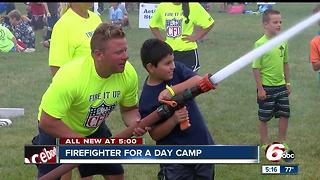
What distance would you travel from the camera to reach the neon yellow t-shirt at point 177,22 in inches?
291

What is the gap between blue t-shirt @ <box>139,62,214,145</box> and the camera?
399 centimetres

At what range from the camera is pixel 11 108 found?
8266 mm

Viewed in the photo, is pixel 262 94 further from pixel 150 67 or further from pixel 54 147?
pixel 54 147

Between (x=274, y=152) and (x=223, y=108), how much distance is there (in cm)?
476

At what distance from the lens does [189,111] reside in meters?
4.05

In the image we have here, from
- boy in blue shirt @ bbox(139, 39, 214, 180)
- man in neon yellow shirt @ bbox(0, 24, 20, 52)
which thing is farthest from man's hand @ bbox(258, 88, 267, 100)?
man in neon yellow shirt @ bbox(0, 24, 20, 52)

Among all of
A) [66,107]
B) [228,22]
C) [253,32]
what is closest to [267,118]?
[66,107]

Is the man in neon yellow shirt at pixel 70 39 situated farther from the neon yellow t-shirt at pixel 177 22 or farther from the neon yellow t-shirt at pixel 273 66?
the neon yellow t-shirt at pixel 177 22

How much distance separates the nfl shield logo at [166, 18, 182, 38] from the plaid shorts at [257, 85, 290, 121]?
1441 millimetres

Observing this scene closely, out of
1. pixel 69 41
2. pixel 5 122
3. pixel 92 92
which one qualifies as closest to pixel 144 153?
pixel 92 92

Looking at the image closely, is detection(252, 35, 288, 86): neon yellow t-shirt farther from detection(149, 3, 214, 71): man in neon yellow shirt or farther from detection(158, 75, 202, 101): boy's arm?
detection(158, 75, 202, 101): boy's arm

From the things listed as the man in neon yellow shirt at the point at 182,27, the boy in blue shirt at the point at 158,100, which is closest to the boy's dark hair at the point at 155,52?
the boy in blue shirt at the point at 158,100

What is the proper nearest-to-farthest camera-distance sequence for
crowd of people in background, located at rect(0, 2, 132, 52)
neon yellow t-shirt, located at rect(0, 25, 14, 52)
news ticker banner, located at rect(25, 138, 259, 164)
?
news ticker banner, located at rect(25, 138, 259, 164) → neon yellow t-shirt, located at rect(0, 25, 14, 52) → crowd of people in background, located at rect(0, 2, 132, 52)

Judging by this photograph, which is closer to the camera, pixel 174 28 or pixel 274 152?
pixel 274 152
